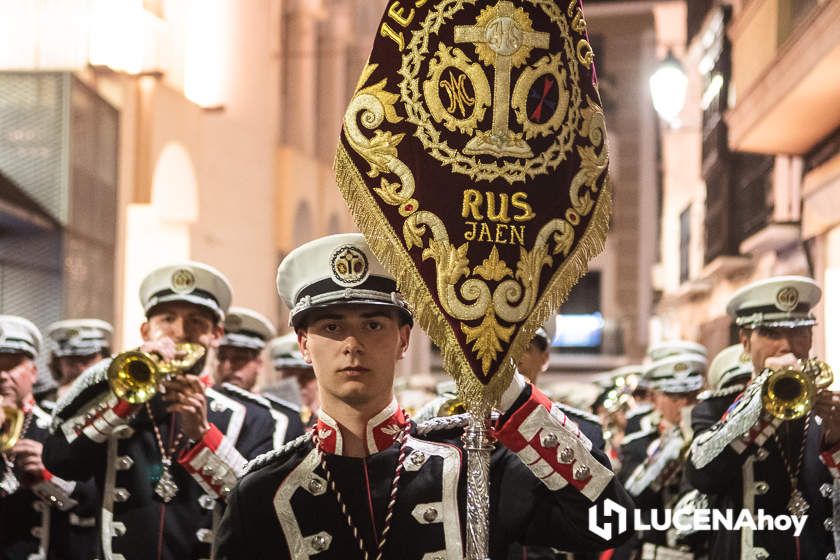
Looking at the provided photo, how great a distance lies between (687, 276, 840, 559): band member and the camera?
5375 mm

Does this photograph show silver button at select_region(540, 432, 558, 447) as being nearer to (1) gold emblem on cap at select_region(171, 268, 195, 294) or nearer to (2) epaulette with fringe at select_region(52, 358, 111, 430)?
(2) epaulette with fringe at select_region(52, 358, 111, 430)

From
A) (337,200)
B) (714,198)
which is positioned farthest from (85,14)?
(337,200)

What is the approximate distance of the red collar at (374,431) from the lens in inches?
144

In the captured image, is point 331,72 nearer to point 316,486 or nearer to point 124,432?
point 124,432

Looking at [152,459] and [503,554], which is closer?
[503,554]

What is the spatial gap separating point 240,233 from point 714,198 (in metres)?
7.25

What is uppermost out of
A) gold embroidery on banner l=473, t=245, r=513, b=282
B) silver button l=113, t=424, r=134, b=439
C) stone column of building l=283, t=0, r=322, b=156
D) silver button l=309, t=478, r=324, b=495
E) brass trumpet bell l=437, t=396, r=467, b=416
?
stone column of building l=283, t=0, r=322, b=156

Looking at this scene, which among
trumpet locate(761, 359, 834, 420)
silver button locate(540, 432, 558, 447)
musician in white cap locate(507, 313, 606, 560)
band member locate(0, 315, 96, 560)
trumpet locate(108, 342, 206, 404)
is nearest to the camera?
silver button locate(540, 432, 558, 447)

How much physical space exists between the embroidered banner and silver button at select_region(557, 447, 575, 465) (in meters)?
0.25

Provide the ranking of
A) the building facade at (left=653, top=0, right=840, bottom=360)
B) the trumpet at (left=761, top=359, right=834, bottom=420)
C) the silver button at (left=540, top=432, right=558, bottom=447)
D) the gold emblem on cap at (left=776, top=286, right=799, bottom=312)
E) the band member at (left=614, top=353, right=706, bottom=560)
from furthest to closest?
the building facade at (left=653, top=0, right=840, bottom=360), the band member at (left=614, top=353, right=706, bottom=560), the gold emblem on cap at (left=776, top=286, right=799, bottom=312), the trumpet at (left=761, top=359, right=834, bottom=420), the silver button at (left=540, top=432, right=558, bottom=447)

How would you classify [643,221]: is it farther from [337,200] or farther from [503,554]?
[503,554]

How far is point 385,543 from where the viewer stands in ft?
11.8

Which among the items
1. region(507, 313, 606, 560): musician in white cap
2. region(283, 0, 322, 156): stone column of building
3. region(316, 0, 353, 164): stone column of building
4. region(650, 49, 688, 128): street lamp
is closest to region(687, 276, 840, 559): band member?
region(507, 313, 606, 560): musician in white cap

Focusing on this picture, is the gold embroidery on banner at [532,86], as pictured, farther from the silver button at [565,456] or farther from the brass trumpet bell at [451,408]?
the brass trumpet bell at [451,408]
